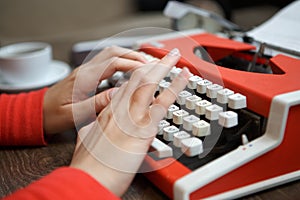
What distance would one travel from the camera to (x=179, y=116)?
56 centimetres

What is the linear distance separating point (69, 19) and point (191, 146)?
6.62ft

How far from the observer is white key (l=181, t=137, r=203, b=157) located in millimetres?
499

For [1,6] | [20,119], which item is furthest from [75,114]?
[1,6]

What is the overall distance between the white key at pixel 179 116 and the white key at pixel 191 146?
50mm

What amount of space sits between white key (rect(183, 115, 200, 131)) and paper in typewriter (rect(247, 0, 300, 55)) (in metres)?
0.27

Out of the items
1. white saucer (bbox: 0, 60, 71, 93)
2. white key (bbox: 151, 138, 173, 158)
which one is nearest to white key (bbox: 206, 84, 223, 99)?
white key (bbox: 151, 138, 173, 158)

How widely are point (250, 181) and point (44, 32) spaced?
79.1 inches

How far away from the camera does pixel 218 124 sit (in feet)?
1.77

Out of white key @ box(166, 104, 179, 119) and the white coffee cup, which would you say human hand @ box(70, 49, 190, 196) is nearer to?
white key @ box(166, 104, 179, 119)

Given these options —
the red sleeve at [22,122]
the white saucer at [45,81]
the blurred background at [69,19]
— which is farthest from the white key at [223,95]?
the blurred background at [69,19]

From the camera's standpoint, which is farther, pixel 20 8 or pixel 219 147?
pixel 20 8

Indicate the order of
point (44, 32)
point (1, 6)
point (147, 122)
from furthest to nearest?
point (44, 32) < point (1, 6) < point (147, 122)

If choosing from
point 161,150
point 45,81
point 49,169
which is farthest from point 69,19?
point 161,150

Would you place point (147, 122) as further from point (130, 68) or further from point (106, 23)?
point (106, 23)
